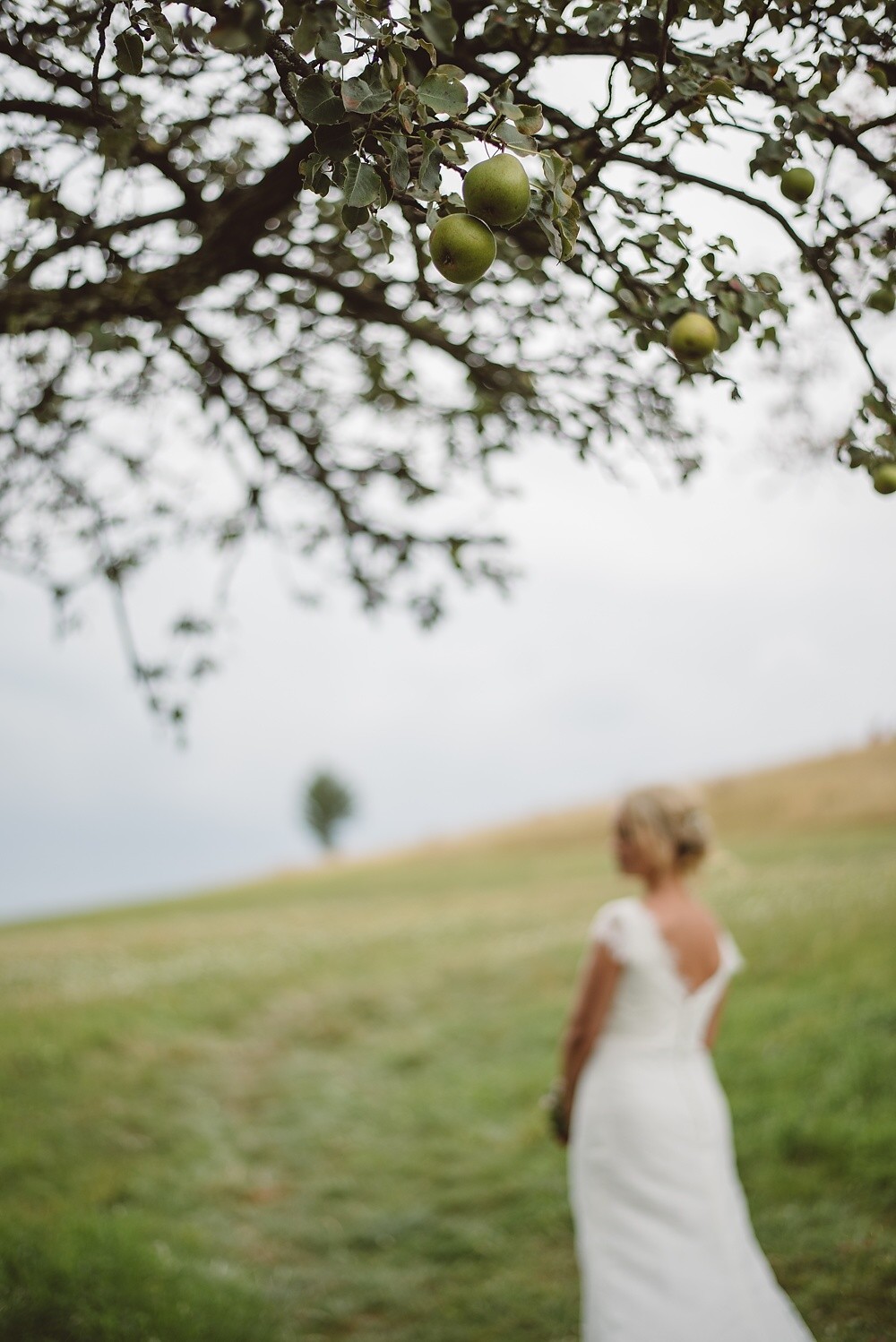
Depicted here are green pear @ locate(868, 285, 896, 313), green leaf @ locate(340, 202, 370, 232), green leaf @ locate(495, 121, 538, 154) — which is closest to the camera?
green leaf @ locate(495, 121, 538, 154)

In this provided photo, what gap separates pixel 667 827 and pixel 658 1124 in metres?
1.51

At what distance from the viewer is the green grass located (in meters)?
5.09

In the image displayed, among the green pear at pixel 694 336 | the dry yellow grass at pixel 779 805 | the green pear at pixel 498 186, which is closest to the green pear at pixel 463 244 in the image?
the green pear at pixel 498 186

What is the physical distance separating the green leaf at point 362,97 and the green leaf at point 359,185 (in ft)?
0.37

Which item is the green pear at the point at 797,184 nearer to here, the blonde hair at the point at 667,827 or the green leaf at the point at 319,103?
the green leaf at the point at 319,103

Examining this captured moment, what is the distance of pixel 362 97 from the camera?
6.42 feet

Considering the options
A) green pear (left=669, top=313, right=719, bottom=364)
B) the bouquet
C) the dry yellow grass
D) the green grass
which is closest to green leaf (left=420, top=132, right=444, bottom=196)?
green pear (left=669, top=313, right=719, bottom=364)

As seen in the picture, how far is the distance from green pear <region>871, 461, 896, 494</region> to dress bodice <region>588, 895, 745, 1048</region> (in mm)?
2699

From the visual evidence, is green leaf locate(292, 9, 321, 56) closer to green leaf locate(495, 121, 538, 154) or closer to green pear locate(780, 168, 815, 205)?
green leaf locate(495, 121, 538, 154)

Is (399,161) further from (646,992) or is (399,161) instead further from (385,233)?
(646,992)

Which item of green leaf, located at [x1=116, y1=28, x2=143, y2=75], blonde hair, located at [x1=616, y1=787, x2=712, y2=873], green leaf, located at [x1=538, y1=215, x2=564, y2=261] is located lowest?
blonde hair, located at [x1=616, y1=787, x2=712, y2=873]

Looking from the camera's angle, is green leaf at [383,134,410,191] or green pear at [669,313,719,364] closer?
green leaf at [383,134,410,191]

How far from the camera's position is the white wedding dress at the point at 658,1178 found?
4117 mm

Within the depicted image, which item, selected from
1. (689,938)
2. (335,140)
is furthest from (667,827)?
(335,140)
